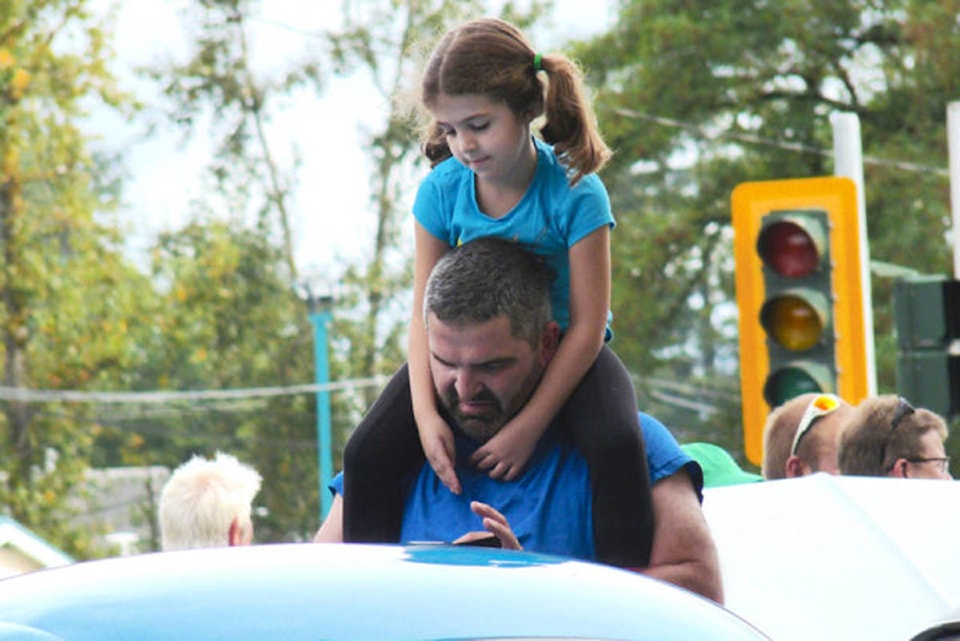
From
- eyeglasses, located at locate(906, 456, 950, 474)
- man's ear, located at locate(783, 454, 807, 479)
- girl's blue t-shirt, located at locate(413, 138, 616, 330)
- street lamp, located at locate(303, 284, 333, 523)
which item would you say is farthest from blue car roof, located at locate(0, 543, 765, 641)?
street lamp, located at locate(303, 284, 333, 523)

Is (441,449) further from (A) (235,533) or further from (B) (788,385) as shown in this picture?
(B) (788,385)

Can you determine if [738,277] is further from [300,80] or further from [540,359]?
[300,80]

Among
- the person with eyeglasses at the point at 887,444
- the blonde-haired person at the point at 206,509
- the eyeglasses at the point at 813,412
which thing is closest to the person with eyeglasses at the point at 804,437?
the eyeglasses at the point at 813,412

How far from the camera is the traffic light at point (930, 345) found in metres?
10.2

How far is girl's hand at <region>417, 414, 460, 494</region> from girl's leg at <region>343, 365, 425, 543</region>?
0.35 feet

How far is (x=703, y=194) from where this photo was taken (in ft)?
94.5

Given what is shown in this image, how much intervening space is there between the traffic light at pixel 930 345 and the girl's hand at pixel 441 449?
684 cm

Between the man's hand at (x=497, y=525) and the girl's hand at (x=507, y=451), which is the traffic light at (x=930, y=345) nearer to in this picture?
the girl's hand at (x=507, y=451)

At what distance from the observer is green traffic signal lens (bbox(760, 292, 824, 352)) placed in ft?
31.6

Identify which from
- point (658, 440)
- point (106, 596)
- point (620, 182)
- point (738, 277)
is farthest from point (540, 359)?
point (620, 182)

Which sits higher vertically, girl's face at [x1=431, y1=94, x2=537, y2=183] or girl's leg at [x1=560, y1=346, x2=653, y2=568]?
girl's face at [x1=431, y1=94, x2=537, y2=183]

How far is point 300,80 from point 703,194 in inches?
374

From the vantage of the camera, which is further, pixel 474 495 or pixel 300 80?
pixel 300 80

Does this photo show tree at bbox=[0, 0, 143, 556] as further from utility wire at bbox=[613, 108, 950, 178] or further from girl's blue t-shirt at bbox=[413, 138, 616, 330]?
girl's blue t-shirt at bbox=[413, 138, 616, 330]
